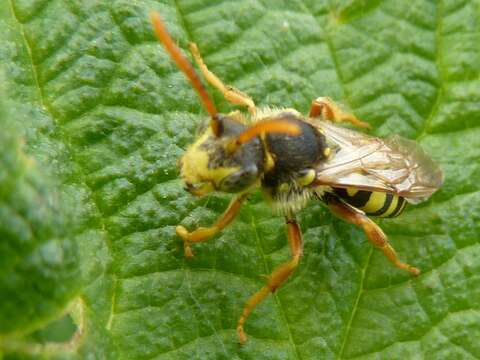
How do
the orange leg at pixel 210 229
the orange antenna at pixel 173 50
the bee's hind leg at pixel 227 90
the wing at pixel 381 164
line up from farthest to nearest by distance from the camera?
the wing at pixel 381 164, the bee's hind leg at pixel 227 90, the orange leg at pixel 210 229, the orange antenna at pixel 173 50

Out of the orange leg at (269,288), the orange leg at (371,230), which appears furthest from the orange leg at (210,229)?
the orange leg at (371,230)

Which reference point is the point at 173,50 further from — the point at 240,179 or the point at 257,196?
the point at 257,196

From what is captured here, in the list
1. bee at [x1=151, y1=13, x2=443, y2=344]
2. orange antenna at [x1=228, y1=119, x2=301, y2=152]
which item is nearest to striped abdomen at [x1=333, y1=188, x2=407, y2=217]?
bee at [x1=151, y1=13, x2=443, y2=344]

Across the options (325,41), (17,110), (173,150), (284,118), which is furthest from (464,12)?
(17,110)

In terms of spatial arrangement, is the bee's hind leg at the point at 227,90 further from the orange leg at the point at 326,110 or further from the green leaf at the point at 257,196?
the orange leg at the point at 326,110

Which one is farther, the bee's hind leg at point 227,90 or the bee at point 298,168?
the bee's hind leg at point 227,90

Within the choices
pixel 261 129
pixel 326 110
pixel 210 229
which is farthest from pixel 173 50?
pixel 326 110
